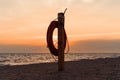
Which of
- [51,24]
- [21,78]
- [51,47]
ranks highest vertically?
[51,24]

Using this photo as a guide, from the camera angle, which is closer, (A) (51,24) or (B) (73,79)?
(B) (73,79)

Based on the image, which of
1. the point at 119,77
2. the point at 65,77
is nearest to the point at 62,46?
the point at 65,77

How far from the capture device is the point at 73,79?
13688mm

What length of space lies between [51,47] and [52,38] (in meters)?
0.47

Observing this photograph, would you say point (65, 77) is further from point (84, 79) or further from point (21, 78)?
point (21, 78)

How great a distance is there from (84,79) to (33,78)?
233cm

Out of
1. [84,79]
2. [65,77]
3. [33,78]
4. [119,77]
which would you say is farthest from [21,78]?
[119,77]

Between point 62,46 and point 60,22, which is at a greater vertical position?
point 60,22

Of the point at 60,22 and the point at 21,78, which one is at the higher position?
the point at 60,22

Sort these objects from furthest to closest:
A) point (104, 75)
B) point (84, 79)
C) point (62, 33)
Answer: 1. point (62, 33)
2. point (104, 75)
3. point (84, 79)

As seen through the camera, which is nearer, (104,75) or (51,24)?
(104,75)

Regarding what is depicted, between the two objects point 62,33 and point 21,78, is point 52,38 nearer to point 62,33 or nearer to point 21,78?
point 62,33

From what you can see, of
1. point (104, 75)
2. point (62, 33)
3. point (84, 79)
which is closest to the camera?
point (84, 79)

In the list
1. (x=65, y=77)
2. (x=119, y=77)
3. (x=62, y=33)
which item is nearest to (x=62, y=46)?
(x=62, y=33)
